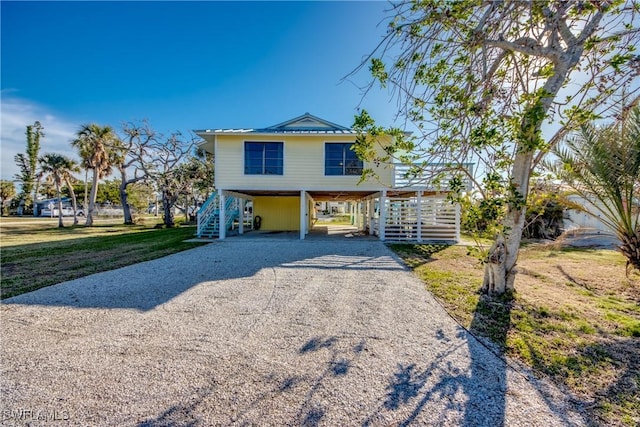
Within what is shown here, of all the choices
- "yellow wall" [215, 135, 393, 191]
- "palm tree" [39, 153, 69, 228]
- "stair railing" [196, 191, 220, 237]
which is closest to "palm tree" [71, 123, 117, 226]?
"palm tree" [39, 153, 69, 228]

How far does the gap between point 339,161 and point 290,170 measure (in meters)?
2.26

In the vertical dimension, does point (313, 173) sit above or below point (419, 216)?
above

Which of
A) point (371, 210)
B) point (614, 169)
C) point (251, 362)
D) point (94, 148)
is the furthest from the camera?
point (94, 148)

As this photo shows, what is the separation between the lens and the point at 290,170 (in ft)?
38.9

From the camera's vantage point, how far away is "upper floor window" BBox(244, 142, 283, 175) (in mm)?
11836

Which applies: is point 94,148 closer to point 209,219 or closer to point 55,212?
point 209,219

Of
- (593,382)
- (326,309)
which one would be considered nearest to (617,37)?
(593,382)

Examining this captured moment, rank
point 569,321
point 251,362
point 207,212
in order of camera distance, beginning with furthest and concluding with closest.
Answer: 1. point 207,212
2. point 569,321
3. point 251,362

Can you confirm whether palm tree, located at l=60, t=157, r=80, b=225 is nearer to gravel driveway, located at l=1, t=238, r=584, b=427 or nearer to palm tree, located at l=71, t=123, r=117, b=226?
palm tree, located at l=71, t=123, r=117, b=226

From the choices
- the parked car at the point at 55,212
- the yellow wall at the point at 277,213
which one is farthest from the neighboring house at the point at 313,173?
the parked car at the point at 55,212

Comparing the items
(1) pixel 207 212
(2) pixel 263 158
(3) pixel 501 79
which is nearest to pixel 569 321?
(3) pixel 501 79

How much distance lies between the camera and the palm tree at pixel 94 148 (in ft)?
67.8

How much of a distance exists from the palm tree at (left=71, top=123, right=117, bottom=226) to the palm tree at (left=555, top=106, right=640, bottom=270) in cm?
2735

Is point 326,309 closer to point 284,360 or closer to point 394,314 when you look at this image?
point 394,314
